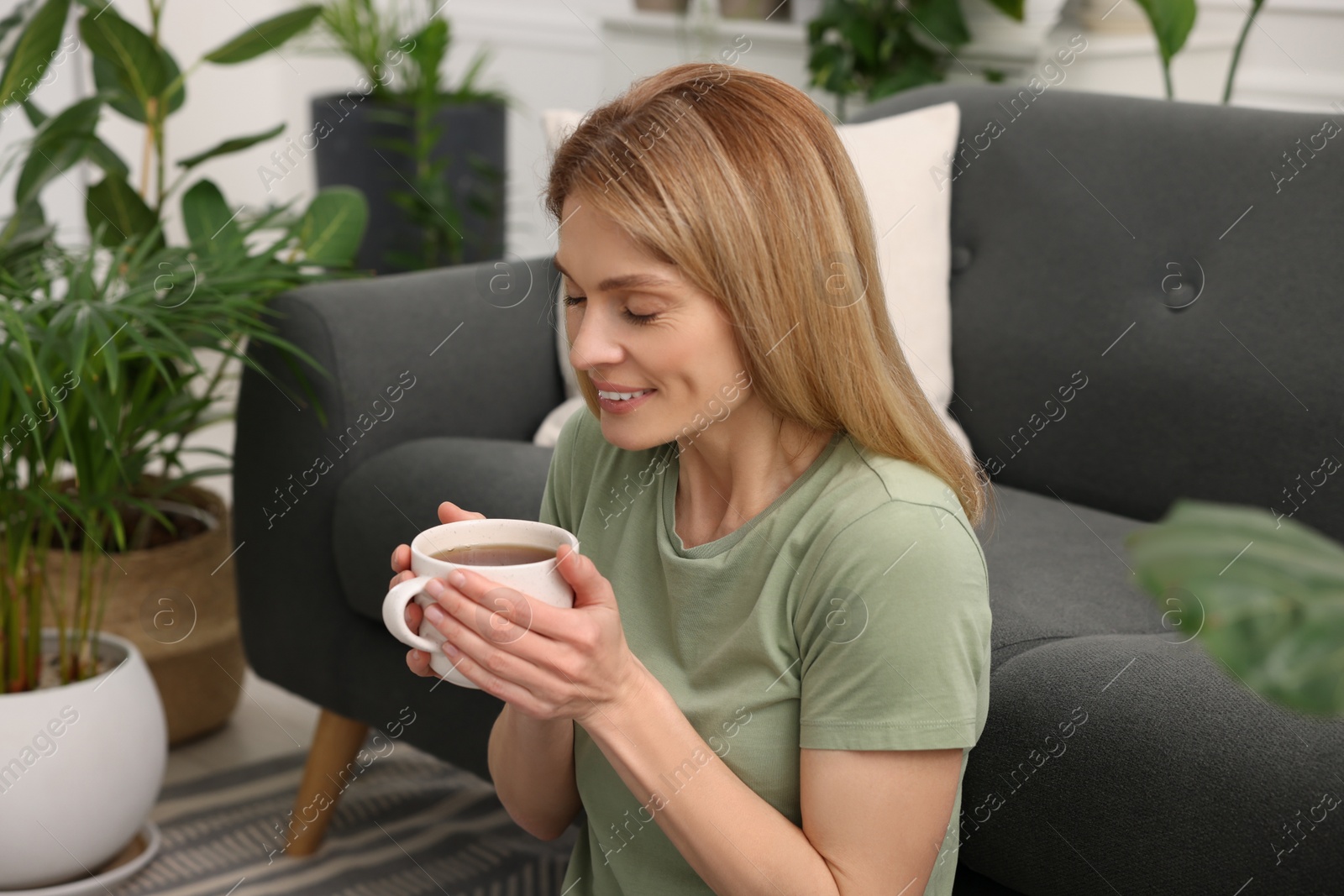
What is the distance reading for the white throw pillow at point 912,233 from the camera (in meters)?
1.68

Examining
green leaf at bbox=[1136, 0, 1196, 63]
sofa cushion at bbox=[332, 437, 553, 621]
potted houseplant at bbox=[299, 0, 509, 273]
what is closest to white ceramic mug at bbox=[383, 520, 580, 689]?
sofa cushion at bbox=[332, 437, 553, 621]

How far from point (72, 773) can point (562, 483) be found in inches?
31.9

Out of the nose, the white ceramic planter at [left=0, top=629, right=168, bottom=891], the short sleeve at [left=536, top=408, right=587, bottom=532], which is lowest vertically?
the white ceramic planter at [left=0, top=629, right=168, bottom=891]

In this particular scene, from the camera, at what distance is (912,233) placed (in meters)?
1.70

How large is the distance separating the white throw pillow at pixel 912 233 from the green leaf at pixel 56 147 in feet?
2.07

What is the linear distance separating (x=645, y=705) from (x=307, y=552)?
93 cm

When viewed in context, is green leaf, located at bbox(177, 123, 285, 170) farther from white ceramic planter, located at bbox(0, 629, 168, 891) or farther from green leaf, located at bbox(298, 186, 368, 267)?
white ceramic planter, located at bbox(0, 629, 168, 891)

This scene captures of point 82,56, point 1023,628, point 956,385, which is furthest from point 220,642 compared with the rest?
point 82,56

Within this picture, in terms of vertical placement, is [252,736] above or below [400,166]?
below

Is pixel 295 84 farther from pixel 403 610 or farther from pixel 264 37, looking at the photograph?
pixel 403 610

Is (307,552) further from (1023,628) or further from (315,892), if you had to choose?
(1023,628)

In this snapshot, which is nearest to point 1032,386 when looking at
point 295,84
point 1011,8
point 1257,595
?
point 1011,8

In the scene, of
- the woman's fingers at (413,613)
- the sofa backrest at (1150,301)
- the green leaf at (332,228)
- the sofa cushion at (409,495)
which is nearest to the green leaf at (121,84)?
the green leaf at (332,228)

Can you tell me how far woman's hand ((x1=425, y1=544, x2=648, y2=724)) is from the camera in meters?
0.72
